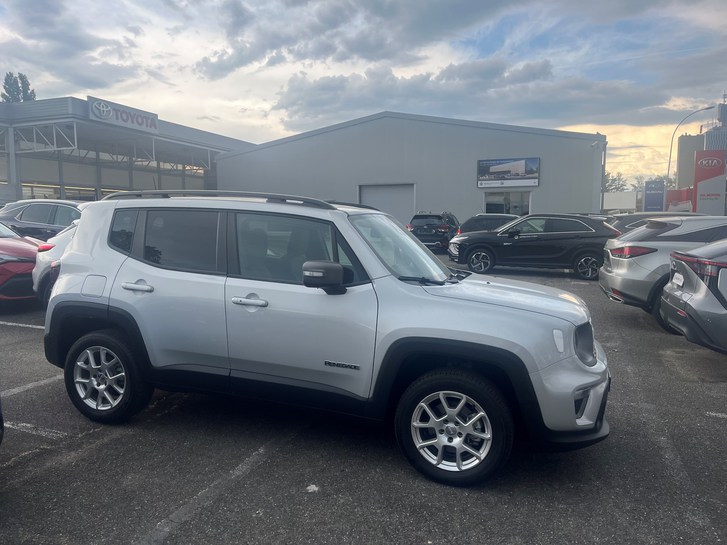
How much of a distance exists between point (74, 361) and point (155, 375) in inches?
Result: 27.9

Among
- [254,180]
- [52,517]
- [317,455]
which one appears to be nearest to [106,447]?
[52,517]

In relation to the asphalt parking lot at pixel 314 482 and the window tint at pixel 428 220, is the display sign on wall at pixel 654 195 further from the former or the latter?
the asphalt parking lot at pixel 314 482

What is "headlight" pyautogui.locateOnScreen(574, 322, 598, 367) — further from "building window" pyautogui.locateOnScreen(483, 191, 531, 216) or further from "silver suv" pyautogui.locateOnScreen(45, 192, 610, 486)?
"building window" pyautogui.locateOnScreen(483, 191, 531, 216)

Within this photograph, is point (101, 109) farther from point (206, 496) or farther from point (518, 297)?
point (518, 297)

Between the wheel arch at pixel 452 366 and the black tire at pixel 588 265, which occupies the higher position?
the wheel arch at pixel 452 366

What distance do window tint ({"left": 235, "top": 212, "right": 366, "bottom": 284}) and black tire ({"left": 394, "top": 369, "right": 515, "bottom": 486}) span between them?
1.02 m

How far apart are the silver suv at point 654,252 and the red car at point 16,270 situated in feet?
28.8

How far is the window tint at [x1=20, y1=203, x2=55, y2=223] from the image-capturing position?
11.8 metres

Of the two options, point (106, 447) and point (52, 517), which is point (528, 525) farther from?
point (106, 447)

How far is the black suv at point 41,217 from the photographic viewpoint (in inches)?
456

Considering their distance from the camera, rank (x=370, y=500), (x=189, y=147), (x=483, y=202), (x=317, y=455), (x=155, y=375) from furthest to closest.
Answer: (x=189, y=147) → (x=483, y=202) → (x=155, y=375) → (x=317, y=455) → (x=370, y=500)

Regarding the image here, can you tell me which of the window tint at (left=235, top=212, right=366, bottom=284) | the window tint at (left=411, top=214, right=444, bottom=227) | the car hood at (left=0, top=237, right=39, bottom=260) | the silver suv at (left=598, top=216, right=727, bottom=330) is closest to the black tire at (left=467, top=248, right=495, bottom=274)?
the window tint at (left=411, top=214, right=444, bottom=227)

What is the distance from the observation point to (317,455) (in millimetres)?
3777

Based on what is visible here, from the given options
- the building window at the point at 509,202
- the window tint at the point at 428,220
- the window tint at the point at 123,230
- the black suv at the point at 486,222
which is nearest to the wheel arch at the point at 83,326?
the window tint at the point at 123,230
